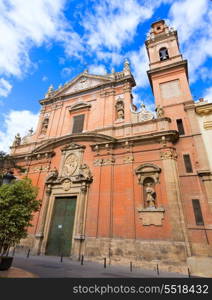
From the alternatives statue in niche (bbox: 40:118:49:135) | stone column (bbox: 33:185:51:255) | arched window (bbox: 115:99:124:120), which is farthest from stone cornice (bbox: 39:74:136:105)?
stone column (bbox: 33:185:51:255)

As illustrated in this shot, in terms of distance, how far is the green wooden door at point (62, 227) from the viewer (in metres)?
11.7

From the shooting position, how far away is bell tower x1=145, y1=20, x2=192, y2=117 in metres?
14.0

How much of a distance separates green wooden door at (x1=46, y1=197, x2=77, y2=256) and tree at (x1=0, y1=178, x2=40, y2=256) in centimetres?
496

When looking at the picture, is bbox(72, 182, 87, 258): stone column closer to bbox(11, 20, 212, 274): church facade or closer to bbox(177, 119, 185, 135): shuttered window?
bbox(11, 20, 212, 274): church facade

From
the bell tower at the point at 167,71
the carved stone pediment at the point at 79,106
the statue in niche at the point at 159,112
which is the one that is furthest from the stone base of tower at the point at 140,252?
the carved stone pediment at the point at 79,106

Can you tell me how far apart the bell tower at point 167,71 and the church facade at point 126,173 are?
79 millimetres

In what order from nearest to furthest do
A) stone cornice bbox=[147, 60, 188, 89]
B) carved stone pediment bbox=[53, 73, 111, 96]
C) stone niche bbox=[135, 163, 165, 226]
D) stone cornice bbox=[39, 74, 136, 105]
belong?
stone niche bbox=[135, 163, 165, 226]
stone cornice bbox=[147, 60, 188, 89]
stone cornice bbox=[39, 74, 136, 105]
carved stone pediment bbox=[53, 73, 111, 96]

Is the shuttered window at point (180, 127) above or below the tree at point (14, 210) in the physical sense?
above

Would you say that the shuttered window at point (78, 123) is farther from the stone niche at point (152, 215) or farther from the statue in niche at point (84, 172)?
the stone niche at point (152, 215)

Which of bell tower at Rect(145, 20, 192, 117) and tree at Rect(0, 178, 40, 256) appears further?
bell tower at Rect(145, 20, 192, 117)

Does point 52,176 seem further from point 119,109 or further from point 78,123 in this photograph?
point 119,109

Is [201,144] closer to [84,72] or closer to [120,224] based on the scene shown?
[120,224]

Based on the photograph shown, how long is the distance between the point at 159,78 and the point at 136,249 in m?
13.2

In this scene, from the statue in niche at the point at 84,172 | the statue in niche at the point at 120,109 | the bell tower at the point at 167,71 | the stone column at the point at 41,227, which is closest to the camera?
the stone column at the point at 41,227
